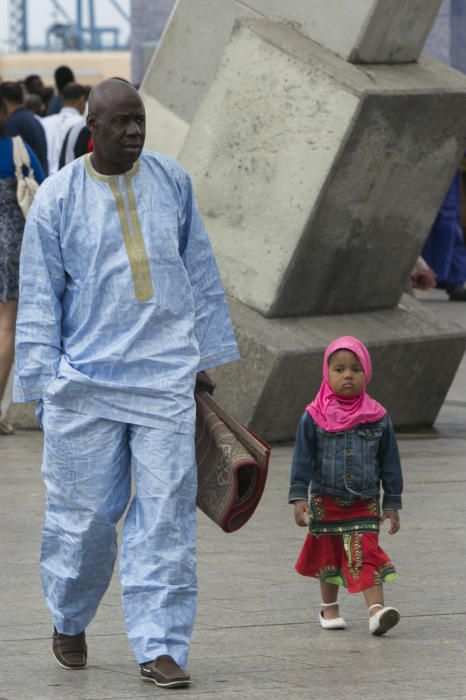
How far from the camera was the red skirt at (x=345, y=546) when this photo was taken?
526cm

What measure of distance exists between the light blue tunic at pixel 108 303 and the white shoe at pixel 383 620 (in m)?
0.86

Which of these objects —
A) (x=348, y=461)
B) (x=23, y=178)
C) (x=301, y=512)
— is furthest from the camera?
(x=23, y=178)

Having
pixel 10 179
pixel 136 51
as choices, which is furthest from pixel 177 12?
pixel 136 51

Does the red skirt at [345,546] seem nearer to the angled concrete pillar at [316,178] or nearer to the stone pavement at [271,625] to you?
the stone pavement at [271,625]

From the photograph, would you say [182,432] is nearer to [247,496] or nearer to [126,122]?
[247,496]

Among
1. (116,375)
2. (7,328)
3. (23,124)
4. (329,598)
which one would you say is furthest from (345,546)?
(23,124)

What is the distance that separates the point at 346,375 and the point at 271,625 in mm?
805

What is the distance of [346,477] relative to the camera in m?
5.27

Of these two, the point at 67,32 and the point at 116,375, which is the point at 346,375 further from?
the point at 67,32

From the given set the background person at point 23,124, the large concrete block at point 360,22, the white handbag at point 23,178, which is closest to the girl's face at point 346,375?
the large concrete block at point 360,22

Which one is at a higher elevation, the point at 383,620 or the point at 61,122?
the point at 383,620

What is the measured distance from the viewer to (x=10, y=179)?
9109 millimetres

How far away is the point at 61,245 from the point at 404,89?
406 cm

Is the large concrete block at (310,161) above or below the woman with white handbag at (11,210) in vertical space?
above
